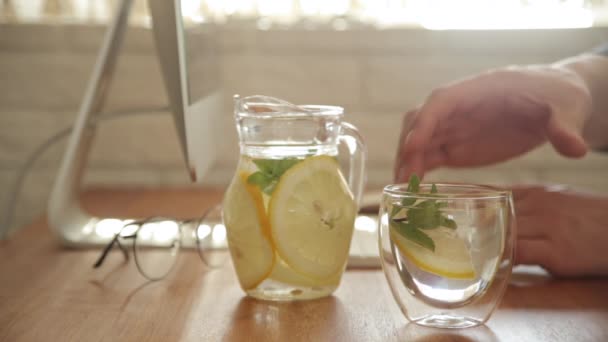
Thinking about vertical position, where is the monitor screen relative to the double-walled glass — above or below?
above

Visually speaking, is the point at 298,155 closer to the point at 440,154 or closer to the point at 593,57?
the point at 440,154

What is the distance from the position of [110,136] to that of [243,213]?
115cm

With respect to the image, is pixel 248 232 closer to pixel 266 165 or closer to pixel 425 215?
pixel 266 165

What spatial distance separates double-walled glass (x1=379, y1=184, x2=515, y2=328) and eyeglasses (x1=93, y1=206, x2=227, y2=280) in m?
0.31

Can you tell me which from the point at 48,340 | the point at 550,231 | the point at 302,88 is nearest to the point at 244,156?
the point at 48,340

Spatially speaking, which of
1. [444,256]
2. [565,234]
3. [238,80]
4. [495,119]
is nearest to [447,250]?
[444,256]

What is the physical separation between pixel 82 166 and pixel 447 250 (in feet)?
2.09

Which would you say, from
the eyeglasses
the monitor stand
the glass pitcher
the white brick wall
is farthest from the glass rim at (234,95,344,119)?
the white brick wall

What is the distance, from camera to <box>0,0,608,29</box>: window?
169 cm

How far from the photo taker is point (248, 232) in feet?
2.20

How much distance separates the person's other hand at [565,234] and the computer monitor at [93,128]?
37 cm

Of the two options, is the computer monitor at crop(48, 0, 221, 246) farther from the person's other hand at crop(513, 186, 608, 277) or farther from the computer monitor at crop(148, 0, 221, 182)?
the person's other hand at crop(513, 186, 608, 277)

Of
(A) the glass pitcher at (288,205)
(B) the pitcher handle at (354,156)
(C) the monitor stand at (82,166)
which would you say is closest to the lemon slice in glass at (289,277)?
(A) the glass pitcher at (288,205)

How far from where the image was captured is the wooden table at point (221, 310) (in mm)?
595
